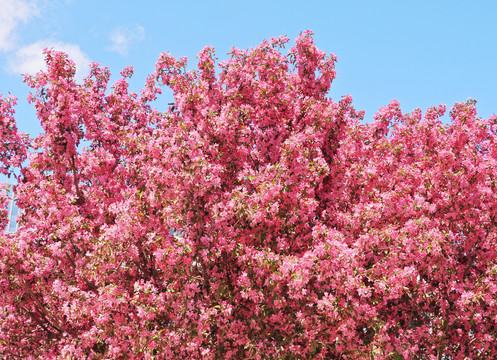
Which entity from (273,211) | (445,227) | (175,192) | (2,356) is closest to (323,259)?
(273,211)

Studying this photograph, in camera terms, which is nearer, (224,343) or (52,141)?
(224,343)

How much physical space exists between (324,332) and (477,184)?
604 cm

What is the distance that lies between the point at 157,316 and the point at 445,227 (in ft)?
28.1

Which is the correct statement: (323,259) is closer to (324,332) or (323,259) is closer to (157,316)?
(324,332)

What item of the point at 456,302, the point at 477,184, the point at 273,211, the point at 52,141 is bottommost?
the point at 456,302

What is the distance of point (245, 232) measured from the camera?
1220 centimetres

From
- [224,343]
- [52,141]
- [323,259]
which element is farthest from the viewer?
[52,141]

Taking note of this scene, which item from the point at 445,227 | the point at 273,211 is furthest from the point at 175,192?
the point at 445,227

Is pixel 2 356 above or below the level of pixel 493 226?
below

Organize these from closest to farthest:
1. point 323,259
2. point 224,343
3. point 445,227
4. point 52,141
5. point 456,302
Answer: point 323,259 < point 224,343 < point 456,302 < point 445,227 < point 52,141

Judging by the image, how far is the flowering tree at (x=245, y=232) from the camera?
11375mm

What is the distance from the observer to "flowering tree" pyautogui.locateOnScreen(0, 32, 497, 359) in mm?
11375

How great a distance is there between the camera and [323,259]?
1097cm

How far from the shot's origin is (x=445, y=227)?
13680 mm
